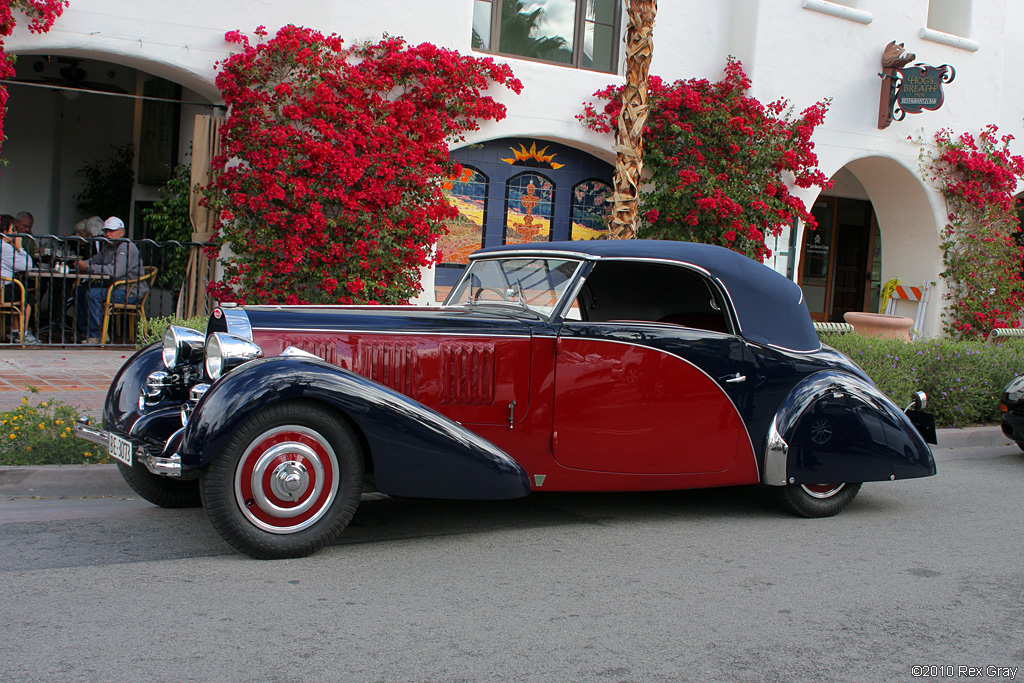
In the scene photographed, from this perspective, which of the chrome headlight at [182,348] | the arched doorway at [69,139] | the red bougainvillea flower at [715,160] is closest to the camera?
the chrome headlight at [182,348]

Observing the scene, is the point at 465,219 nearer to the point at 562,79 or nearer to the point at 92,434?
the point at 562,79

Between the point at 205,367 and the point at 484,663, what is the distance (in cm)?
208

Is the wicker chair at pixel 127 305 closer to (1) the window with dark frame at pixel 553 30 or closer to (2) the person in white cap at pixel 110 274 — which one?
(2) the person in white cap at pixel 110 274

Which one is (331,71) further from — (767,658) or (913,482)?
(767,658)

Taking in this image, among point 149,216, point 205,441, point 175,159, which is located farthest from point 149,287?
point 205,441

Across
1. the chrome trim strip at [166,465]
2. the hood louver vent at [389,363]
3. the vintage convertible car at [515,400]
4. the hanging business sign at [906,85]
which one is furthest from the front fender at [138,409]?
the hanging business sign at [906,85]

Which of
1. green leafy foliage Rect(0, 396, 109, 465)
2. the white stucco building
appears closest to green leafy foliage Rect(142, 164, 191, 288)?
the white stucco building

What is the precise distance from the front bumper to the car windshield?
6.45 ft

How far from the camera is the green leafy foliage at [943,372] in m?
8.51

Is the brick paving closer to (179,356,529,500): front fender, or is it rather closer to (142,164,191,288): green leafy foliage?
(142,164,191,288): green leafy foliage

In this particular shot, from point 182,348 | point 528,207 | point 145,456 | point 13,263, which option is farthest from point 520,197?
point 145,456

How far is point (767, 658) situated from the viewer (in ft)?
10.7

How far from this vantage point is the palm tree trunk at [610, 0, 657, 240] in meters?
10.3

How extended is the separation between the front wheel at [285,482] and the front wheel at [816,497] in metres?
2.59
